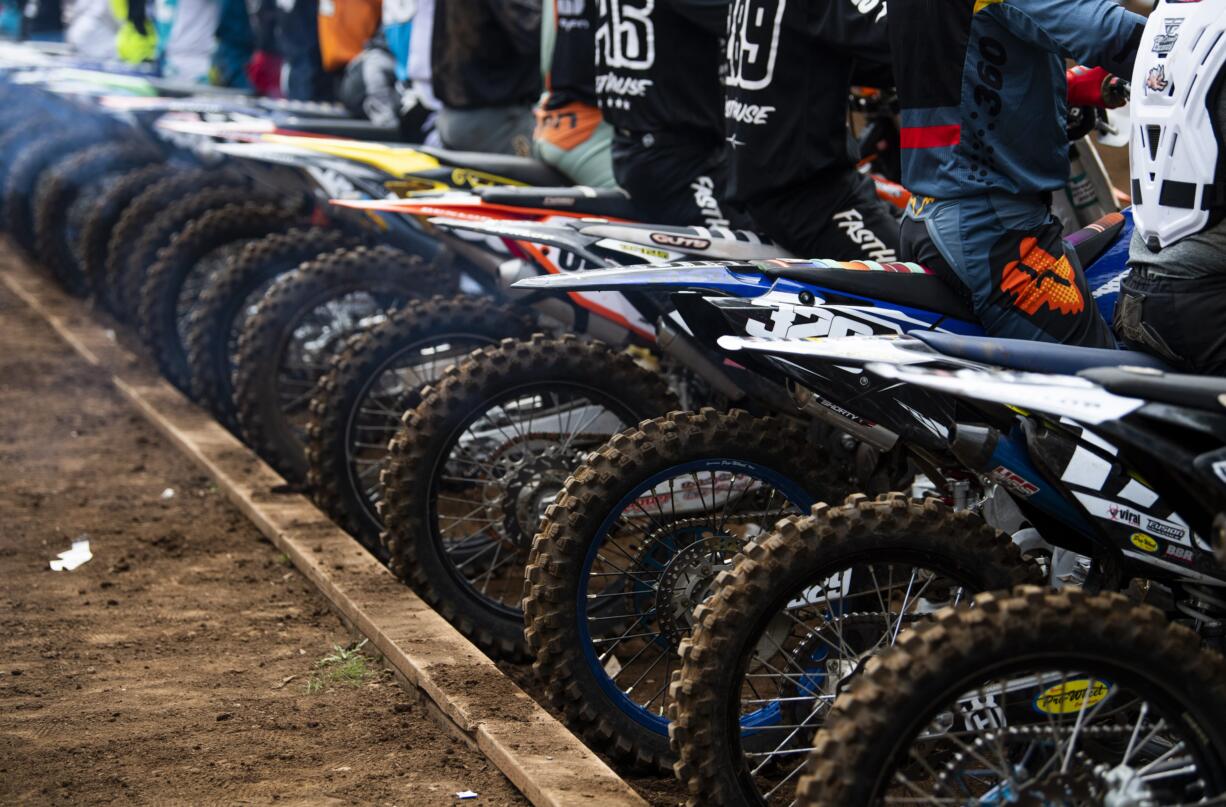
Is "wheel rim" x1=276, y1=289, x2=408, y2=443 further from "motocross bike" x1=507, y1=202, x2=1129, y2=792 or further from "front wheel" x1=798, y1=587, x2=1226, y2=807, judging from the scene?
"front wheel" x1=798, y1=587, x2=1226, y2=807

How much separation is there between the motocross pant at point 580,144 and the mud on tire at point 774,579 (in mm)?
3096

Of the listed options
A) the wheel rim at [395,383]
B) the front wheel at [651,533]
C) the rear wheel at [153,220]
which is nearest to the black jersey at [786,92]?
the front wheel at [651,533]

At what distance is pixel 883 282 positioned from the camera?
3.94m

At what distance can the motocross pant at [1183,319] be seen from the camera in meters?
3.41

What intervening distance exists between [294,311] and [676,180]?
1590 millimetres

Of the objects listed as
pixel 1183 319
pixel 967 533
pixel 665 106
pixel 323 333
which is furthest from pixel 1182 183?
pixel 323 333

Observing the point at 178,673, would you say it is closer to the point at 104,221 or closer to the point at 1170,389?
the point at 1170,389

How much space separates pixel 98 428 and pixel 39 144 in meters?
5.14

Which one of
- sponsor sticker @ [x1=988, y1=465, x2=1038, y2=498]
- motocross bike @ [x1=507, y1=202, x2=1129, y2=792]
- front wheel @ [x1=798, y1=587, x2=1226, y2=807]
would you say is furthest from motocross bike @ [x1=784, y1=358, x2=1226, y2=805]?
motocross bike @ [x1=507, y1=202, x2=1129, y2=792]

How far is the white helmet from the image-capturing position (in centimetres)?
330

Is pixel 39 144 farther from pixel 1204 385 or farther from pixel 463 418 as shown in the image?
pixel 1204 385

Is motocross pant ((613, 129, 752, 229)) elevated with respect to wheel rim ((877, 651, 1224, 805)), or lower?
elevated

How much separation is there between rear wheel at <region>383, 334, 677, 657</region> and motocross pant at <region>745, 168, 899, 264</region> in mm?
613


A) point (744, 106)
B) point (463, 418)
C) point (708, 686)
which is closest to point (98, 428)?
point (463, 418)
